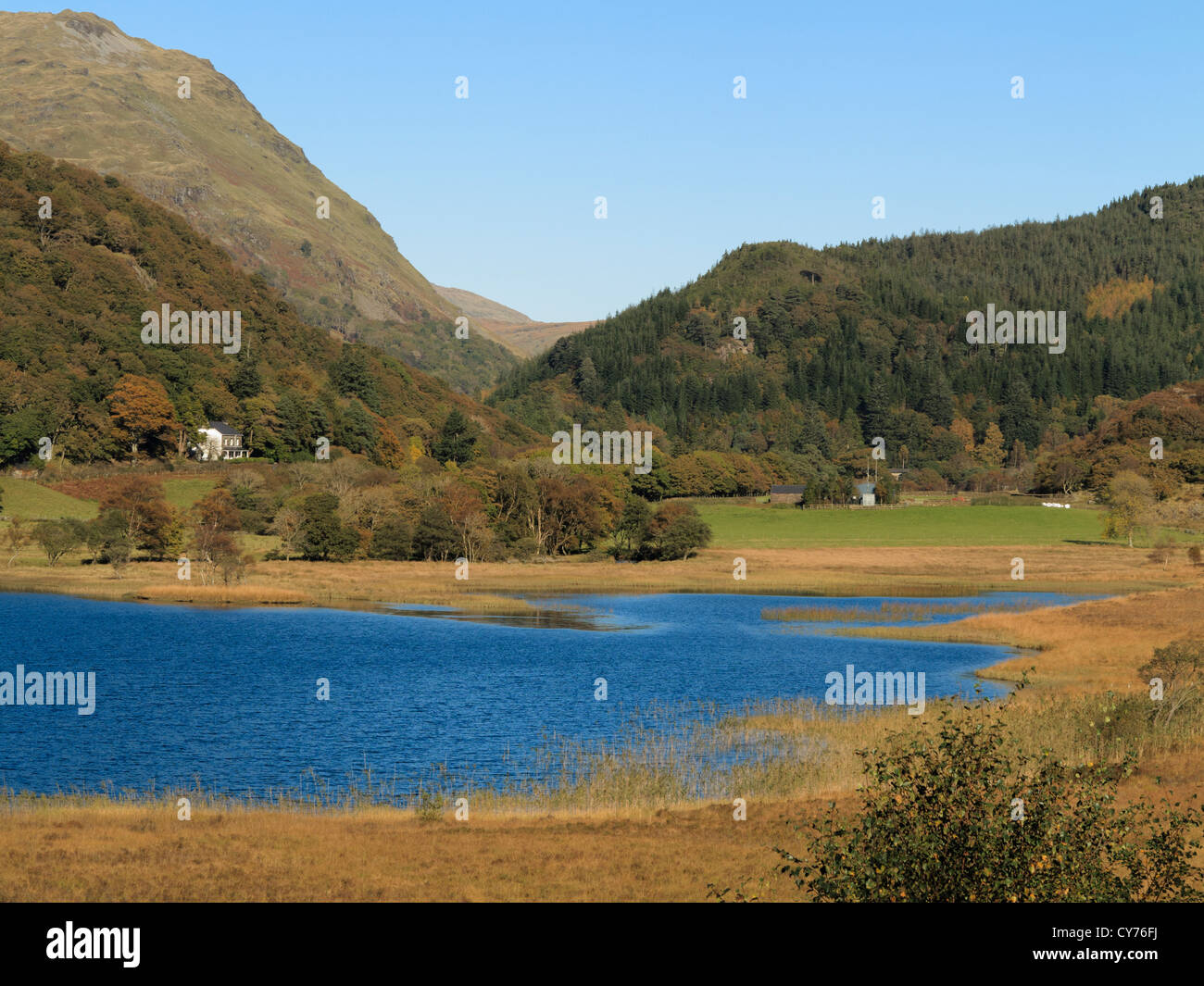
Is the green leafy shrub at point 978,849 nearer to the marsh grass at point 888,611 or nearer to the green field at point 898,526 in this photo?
the marsh grass at point 888,611

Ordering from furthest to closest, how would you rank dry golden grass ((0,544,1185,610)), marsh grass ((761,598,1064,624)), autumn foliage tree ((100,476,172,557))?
autumn foliage tree ((100,476,172,557)) < dry golden grass ((0,544,1185,610)) < marsh grass ((761,598,1064,624))

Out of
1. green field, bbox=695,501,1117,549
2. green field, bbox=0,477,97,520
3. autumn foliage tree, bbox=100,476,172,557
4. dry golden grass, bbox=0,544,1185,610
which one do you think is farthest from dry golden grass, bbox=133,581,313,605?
green field, bbox=695,501,1117,549

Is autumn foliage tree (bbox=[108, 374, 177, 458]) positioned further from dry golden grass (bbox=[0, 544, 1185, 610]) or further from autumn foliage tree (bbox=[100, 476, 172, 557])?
dry golden grass (bbox=[0, 544, 1185, 610])

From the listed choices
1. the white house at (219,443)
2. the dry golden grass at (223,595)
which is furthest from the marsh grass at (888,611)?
the white house at (219,443)

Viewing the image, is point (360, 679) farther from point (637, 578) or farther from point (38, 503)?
point (38, 503)

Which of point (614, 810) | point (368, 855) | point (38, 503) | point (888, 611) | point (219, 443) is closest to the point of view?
point (368, 855)

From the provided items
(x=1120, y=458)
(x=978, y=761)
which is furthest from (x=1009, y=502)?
(x=978, y=761)

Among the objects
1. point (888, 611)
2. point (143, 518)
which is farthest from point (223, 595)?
point (888, 611)
